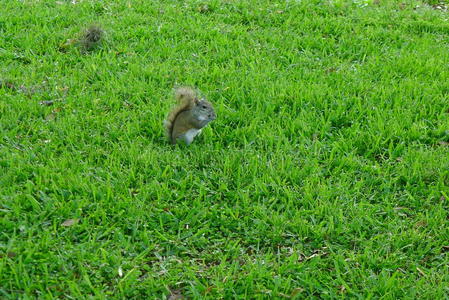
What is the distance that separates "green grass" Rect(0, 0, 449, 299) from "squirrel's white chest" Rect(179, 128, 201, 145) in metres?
0.06

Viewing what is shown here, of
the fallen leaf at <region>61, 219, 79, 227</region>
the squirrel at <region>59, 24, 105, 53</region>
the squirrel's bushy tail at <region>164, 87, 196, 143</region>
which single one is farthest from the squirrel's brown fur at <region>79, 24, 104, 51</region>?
the fallen leaf at <region>61, 219, 79, 227</region>

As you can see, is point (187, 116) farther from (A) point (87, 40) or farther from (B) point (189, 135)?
(A) point (87, 40)

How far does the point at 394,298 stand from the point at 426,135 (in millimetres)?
1798

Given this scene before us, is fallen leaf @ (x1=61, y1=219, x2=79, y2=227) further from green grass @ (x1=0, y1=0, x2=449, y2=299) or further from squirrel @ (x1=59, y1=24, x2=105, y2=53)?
squirrel @ (x1=59, y1=24, x2=105, y2=53)

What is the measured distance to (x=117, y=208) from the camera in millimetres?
3404

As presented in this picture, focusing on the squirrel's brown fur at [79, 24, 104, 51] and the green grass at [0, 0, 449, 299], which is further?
the squirrel's brown fur at [79, 24, 104, 51]

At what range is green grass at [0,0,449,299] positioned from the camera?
3.00 m

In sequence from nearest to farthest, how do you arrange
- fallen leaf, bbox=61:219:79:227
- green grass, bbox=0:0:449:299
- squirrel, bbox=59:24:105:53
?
green grass, bbox=0:0:449:299 → fallen leaf, bbox=61:219:79:227 → squirrel, bbox=59:24:105:53

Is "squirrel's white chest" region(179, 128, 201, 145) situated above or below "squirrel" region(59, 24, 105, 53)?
below

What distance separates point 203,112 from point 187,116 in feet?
0.39

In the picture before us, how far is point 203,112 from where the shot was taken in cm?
393

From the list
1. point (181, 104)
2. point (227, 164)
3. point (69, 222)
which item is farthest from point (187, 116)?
point (69, 222)

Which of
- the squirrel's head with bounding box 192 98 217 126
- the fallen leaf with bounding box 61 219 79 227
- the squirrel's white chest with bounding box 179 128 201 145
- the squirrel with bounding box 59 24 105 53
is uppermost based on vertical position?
the squirrel's head with bounding box 192 98 217 126

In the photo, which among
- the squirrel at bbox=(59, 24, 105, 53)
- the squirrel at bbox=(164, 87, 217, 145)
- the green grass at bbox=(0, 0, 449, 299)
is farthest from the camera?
the squirrel at bbox=(59, 24, 105, 53)
